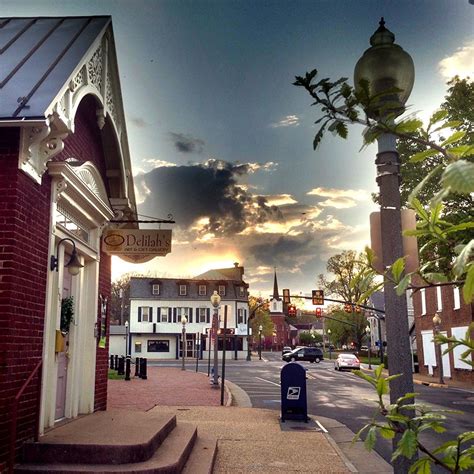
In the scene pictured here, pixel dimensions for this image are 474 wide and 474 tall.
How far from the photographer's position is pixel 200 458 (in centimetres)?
763

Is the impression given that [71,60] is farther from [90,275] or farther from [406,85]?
[406,85]

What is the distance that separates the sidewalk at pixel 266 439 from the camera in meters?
7.67

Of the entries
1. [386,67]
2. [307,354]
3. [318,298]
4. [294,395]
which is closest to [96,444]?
[386,67]

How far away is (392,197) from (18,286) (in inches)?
176

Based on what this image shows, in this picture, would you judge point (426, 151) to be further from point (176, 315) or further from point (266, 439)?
point (176, 315)

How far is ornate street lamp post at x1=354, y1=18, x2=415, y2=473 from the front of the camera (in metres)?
3.61

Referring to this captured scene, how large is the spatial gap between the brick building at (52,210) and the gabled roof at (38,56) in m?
0.02

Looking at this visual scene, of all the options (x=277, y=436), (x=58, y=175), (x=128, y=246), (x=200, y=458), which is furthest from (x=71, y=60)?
(x=277, y=436)

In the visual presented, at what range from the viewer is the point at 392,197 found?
12.9 ft

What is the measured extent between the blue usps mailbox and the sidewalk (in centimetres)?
25

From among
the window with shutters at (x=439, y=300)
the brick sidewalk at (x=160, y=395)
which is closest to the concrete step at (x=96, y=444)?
the brick sidewalk at (x=160, y=395)

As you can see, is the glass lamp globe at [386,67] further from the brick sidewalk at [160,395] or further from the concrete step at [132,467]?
the brick sidewalk at [160,395]

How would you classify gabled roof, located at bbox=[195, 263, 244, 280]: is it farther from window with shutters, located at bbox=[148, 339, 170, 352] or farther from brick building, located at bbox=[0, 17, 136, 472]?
brick building, located at bbox=[0, 17, 136, 472]

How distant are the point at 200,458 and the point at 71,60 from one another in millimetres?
5879
